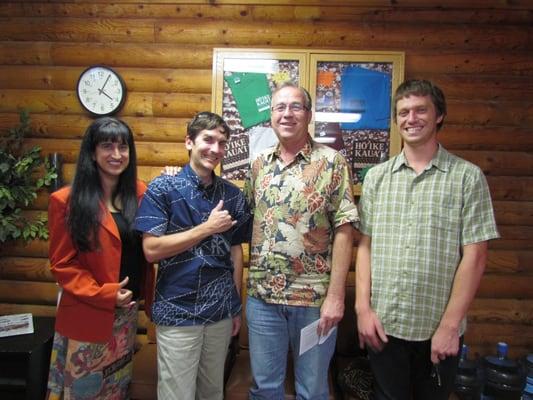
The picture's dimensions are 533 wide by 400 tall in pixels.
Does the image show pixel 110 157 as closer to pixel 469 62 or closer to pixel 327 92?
pixel 327 92

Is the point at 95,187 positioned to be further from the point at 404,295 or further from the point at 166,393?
the point at 404,295

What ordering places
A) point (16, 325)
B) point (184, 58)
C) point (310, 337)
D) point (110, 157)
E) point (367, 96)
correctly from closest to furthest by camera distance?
point (310, 337), point (110, 157), point (16, 325), point (367, 96), point (184, 58)

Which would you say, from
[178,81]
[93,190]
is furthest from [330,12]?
[93,190]

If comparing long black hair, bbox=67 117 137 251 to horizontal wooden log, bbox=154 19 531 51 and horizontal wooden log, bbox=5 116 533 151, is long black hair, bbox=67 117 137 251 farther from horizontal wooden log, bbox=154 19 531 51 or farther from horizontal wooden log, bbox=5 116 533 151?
horizontal wooden log, bbox=154 19 531 51

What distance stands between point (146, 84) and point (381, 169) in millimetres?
1914

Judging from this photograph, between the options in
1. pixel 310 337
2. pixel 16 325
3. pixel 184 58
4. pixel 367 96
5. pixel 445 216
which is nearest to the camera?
pixel 445 216

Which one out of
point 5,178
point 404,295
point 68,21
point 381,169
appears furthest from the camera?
point 68,21

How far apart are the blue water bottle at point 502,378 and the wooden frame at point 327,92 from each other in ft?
4.79

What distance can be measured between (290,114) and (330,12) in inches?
57.6

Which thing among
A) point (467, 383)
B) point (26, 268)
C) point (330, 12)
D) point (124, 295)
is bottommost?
point (467, 383)

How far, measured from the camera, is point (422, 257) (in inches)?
50.7

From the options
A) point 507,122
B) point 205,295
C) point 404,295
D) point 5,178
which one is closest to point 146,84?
point 5,178

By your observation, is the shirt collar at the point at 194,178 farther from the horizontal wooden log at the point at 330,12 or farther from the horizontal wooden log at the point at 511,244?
the horizontal wooden log at the point at 511,244

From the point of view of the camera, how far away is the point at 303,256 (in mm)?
1420
